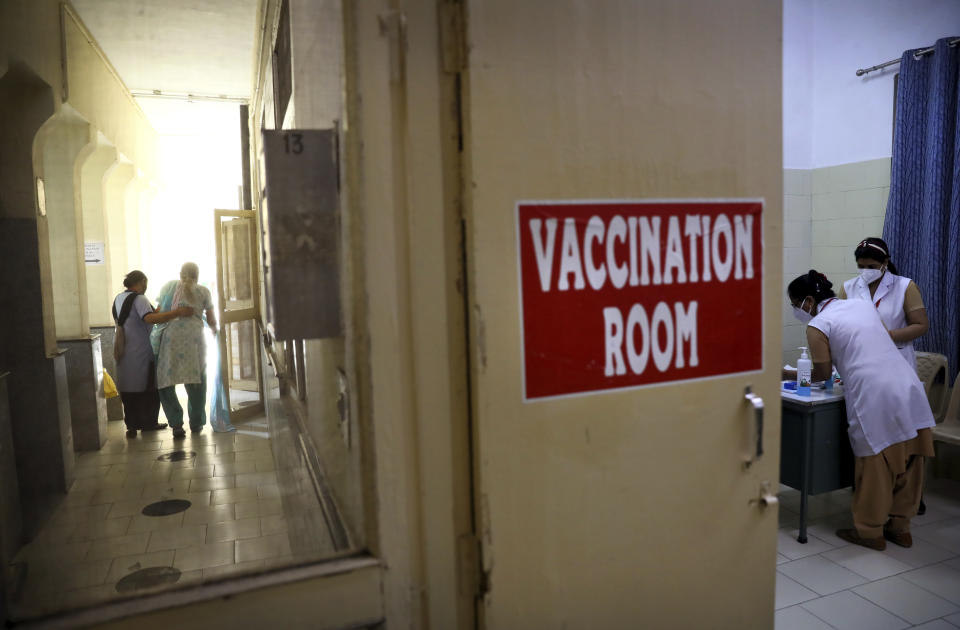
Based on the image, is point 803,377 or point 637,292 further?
point 803,377

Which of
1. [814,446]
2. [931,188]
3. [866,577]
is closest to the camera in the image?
[866,577]

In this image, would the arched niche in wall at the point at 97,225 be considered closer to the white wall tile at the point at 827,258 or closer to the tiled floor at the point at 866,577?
the tiled floor at the point at 866,577

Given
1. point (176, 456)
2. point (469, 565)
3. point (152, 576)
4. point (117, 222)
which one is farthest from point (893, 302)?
point (117, 222)

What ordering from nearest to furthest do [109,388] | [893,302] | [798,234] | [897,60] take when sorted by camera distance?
[893,302]
[897,60]
[109,388]
[798,234]

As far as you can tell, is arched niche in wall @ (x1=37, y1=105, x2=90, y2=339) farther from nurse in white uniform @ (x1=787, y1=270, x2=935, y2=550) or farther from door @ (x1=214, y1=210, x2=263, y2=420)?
nurse in white uniform @ (x1=787, y1=270, x2=935, y2=550)

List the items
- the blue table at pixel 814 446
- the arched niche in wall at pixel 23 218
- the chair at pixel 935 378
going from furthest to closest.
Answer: the chair at pixel 935 378, the blue table at pixel 814 446, the arched niche in wall at pixel 23 218

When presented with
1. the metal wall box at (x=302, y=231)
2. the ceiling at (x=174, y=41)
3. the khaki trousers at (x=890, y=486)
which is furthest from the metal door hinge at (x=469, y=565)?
the ceiling at (x=174, y=41)

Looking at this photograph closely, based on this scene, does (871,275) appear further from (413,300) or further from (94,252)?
(94,252)

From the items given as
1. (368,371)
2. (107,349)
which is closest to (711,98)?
(368,371)

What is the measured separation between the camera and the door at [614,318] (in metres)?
1.28

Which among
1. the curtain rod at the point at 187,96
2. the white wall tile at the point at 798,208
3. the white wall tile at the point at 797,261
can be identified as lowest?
the white wall tile at the point at 797,261

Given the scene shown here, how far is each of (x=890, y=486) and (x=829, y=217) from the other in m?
2.38

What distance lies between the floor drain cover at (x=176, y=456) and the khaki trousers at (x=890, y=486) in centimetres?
384

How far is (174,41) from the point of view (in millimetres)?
3523
